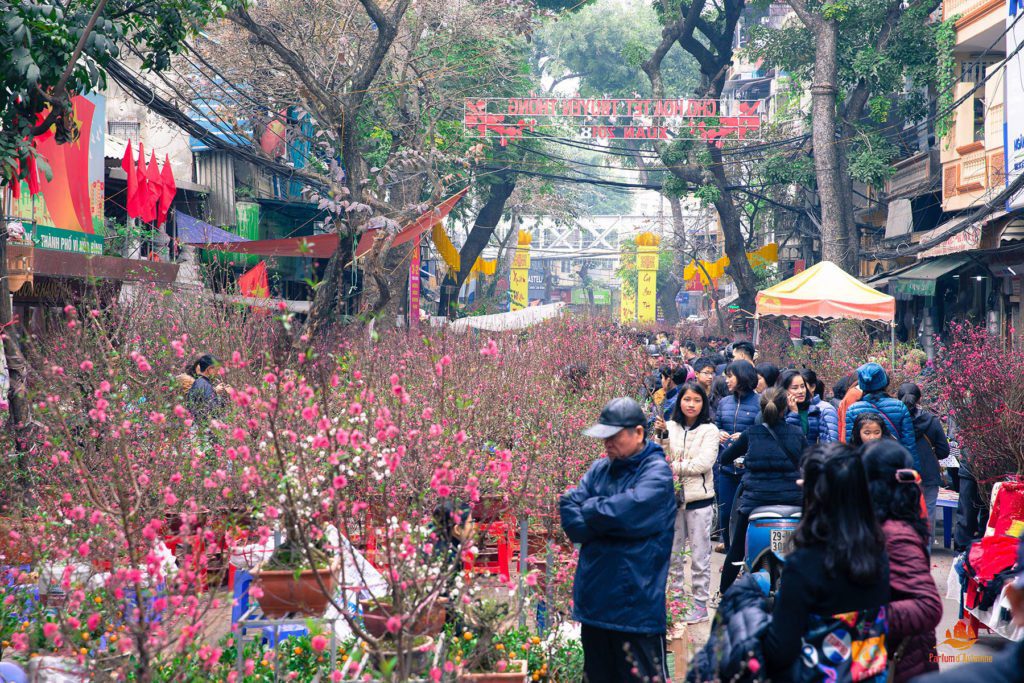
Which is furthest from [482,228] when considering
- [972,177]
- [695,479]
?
[695,479]

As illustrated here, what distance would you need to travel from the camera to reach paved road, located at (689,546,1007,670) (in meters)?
6.35

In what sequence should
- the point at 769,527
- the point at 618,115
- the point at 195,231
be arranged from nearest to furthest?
the point at 769,527
the point at 195,231
the point at 618,115

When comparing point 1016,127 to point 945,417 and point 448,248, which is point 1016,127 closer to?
point 945,417

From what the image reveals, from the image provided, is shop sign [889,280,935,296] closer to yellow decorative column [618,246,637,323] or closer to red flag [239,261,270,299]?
red flag [239,261,270,299]

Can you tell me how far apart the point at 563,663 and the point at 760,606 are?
1.98 metres

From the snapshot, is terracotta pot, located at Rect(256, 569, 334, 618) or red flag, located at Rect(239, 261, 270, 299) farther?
red flag, located at Rect(239, 261, 270, 299)

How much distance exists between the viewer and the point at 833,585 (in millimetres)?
3254

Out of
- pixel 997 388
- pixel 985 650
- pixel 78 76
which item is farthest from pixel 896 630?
pixel 78 76

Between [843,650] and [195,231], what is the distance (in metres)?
17.2

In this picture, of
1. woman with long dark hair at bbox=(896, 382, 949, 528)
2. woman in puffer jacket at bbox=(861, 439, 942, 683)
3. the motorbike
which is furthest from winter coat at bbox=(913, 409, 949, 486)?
woman in puffer jacket at bbox=(861, 439, 942, 683)

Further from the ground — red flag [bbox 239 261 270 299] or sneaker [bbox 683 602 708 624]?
red flag [bbox 239 261 270 299]

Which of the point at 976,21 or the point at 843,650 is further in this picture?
the point at 976,21

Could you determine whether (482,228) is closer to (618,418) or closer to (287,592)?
(287,592)

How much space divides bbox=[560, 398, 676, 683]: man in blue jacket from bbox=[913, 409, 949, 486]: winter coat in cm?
432
